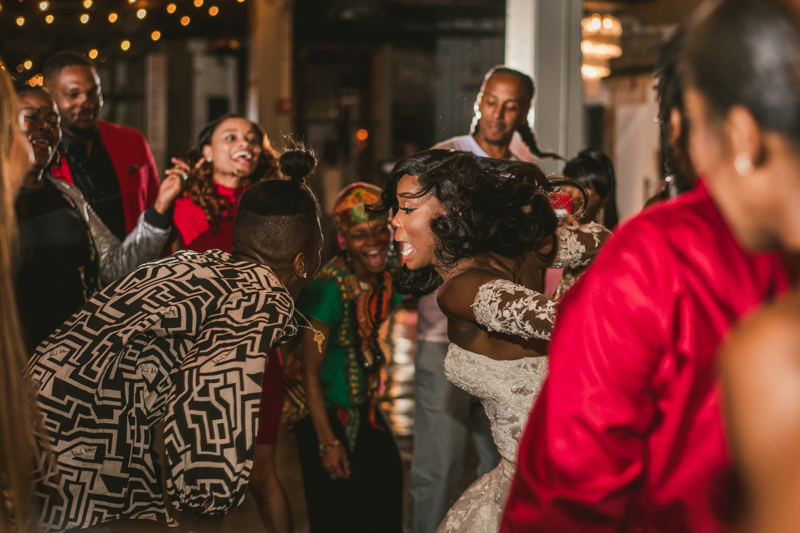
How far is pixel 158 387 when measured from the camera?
2.05m

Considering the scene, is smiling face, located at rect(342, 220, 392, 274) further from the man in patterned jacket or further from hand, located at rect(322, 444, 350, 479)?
the man in patterned jacket

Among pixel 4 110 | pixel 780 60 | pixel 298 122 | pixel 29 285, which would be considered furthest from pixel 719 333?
pixel 298 122

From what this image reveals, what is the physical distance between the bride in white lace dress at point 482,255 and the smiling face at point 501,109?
109 cm

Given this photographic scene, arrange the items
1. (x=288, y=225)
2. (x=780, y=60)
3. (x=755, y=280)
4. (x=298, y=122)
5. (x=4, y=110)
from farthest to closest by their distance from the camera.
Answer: (x=298, y=122) < (x=288, y=225) < (x=4, y=110) < (x=755, y=280) < (x=780, y=60)

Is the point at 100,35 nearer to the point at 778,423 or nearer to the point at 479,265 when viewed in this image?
the point at 479,265

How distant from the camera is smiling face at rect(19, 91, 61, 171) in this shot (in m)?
2.88

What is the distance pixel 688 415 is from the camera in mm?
1046

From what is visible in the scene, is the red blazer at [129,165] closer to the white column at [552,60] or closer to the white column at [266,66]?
the white column at [552,60]

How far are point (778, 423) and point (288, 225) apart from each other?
1.79 metres

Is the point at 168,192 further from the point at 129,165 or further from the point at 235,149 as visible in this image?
the point at 129,165

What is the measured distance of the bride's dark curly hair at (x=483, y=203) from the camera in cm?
233

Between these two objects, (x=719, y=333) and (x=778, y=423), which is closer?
(x=778, y=423)

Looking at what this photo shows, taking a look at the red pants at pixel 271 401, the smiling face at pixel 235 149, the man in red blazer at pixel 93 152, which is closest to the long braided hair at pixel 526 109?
the smiling face at pixel 235 149

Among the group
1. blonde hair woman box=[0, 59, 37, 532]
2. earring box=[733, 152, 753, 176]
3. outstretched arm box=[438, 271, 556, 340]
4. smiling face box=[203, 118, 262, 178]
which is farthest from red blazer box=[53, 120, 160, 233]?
earring box=[733, 152, 753, 176]
